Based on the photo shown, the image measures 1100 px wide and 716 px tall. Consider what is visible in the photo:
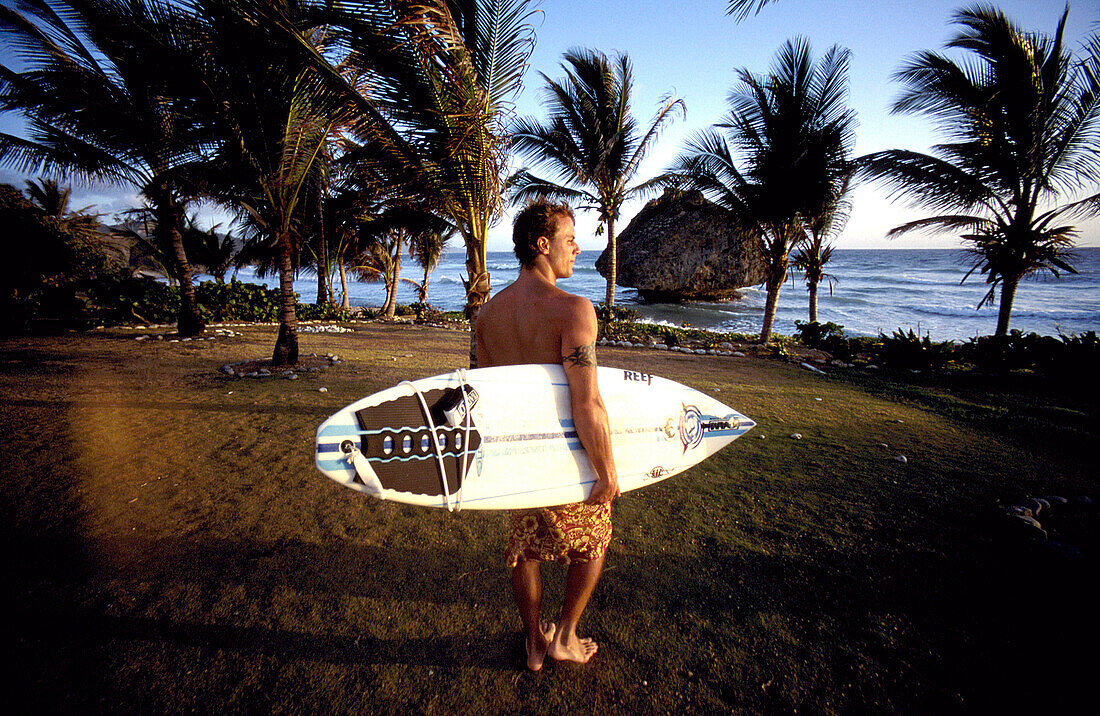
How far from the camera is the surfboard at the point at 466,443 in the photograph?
1.81 metres

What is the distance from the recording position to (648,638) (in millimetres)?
2049

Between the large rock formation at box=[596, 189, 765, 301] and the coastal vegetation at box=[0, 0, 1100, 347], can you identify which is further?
the large rock formation at box=[596, 189, 765, 301]

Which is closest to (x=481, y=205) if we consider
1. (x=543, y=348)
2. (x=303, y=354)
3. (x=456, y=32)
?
(x=456, y=32)

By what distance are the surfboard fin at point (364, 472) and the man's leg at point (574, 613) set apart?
94cm

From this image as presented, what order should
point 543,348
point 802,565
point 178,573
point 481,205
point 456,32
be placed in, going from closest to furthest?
point 543,348, point 178,573, point 802,565, point 456,32, point 481,205

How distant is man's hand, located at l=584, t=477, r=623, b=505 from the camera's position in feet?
5.58

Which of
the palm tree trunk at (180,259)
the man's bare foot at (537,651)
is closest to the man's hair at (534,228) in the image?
the man's bare foot at (537,651)

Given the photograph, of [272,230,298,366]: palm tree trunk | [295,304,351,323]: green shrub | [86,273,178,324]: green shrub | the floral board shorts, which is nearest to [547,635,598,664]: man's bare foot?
the floral board shorts

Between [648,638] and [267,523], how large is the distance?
269 cm

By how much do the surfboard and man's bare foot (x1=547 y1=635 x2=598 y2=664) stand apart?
2.30 feet

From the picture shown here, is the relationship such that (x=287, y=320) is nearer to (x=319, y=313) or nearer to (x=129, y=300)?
(x=129, y=300)

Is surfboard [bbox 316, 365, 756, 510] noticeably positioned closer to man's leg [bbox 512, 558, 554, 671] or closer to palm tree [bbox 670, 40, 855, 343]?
man's leg [bbox 512, 558, 554, 671]

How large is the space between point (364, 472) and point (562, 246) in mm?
1380

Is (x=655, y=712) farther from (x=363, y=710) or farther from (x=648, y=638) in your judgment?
(x=363, y=710)
